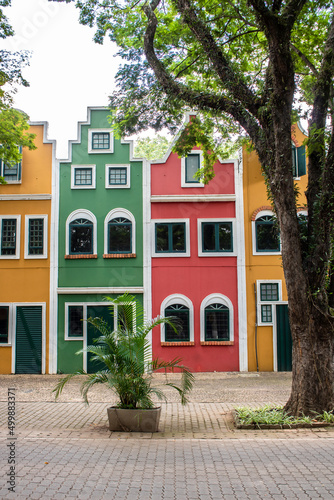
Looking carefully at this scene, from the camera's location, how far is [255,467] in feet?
22.2

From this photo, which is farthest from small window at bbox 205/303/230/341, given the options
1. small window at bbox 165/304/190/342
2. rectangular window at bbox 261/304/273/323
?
rectangular window at bbox 261/304/273/323

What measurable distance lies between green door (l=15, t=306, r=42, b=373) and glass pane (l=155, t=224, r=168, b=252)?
16.4 feet

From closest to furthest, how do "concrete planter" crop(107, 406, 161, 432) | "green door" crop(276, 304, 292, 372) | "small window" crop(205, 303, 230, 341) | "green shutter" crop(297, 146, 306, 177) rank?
"concrete planter" crop(107, 406, 161, 432)
"green door" crop(276, 304, 292, 372)
"green shutter" crop(297, 146, 306, 177)
"small window" crop(205, 303, 230, 341)

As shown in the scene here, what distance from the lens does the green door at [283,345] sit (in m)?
17.7

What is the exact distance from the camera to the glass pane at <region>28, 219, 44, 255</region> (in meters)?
18.5

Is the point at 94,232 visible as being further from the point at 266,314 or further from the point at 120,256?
the point at 266,314

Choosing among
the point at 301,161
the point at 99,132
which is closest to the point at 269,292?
the point at 301,161

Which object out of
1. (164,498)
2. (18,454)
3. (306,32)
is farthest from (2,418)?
(306,32)

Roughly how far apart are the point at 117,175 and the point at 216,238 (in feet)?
14.8

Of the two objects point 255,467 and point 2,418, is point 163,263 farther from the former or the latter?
point 255,467

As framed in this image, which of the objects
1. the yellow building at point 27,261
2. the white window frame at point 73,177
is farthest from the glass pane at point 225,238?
the yellow building at point 27,261

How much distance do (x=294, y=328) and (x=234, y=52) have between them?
782 centimetres

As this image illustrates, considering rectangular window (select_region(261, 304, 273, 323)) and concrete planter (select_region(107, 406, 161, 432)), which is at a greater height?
rectangular window (select_region(261, 304, 273, 323))

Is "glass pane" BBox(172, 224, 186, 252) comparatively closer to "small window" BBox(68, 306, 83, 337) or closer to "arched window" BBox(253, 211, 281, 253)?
"arched window" BBox(253, 211, 281, 253)
